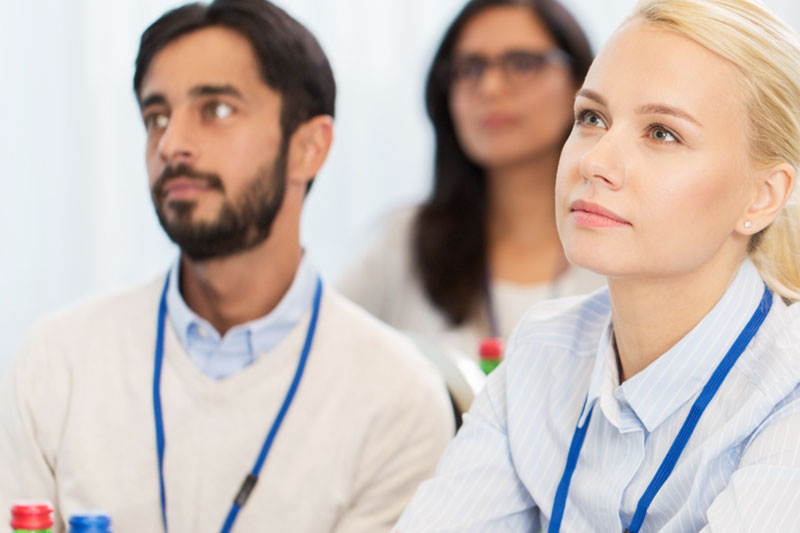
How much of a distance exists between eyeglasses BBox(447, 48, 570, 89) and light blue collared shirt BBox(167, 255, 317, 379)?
1399 millimetres

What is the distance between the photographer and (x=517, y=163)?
3316mm

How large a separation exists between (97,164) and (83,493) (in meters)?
2.30

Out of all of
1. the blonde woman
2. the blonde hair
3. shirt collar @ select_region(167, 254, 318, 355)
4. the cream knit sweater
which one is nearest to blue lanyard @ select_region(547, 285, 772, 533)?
the blonde woman

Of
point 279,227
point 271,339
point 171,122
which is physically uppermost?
point 171,122

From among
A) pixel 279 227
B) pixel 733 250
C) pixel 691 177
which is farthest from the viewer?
pixel 279 227

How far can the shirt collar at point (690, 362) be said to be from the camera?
147 centimetres

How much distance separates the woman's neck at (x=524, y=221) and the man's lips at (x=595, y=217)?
1754 mm

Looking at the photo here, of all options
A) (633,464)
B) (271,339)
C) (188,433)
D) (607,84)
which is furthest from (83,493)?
(607,84)

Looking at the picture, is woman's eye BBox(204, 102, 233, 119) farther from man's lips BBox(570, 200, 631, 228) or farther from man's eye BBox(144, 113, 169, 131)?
man's lips BBox(570, 200, 631, 228)

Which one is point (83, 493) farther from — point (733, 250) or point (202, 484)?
point (733, 250)

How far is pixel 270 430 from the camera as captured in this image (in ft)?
6.51

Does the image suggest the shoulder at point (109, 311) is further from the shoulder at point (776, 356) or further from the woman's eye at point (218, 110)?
the shoulder at point (776, 356)

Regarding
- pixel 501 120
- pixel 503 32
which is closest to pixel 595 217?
pixel 501 120

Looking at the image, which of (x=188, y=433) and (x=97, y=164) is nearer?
(x=188, y=433)
